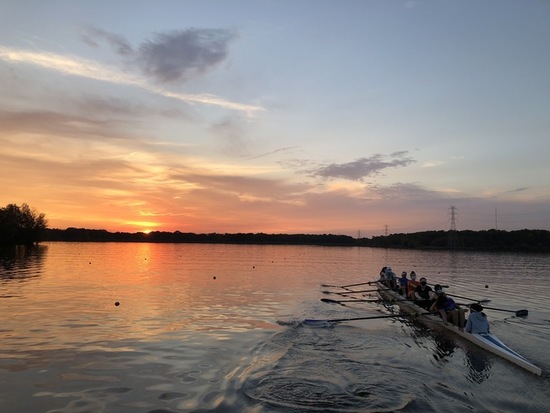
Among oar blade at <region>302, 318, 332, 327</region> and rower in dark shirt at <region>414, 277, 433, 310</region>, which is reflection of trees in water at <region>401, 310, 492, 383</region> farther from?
oar blade at <region>302, 318, 332, 327</region>

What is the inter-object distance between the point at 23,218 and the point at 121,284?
9093 cm

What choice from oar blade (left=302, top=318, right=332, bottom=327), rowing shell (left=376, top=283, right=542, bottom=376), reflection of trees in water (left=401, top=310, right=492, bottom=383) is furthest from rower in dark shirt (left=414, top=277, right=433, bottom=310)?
oar blade (left=302, top=318, right=332, bottom=327)

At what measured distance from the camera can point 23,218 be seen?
360ft

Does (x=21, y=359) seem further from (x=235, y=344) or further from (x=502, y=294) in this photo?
(x=502, y=294)

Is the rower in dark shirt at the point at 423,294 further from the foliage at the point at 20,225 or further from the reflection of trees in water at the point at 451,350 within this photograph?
the foliage at the point at 20,225

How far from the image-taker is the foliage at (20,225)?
315ft

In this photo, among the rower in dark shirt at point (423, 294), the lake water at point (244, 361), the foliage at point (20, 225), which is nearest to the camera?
the lake water at point (244, 361)

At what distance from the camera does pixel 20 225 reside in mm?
107125

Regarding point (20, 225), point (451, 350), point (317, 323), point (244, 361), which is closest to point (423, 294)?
point (317, 323)

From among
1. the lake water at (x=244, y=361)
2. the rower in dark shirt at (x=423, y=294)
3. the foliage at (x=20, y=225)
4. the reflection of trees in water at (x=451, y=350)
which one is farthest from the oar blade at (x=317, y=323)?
the foliage at (x=20, y=225)

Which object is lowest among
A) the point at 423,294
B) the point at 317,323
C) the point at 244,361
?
the point at 244,361

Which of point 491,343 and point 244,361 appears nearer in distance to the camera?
point 244,361

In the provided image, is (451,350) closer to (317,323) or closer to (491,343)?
(491,343)

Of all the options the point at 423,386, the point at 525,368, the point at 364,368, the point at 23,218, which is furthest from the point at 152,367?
the point at 23,218
